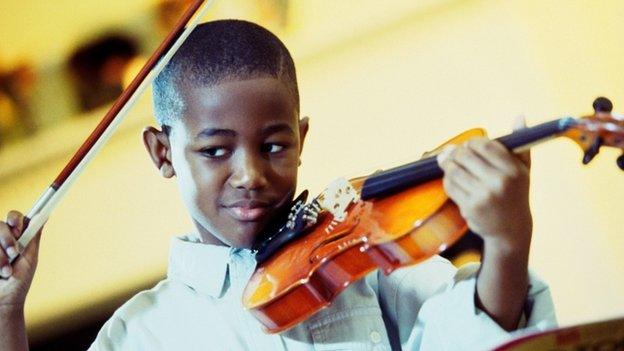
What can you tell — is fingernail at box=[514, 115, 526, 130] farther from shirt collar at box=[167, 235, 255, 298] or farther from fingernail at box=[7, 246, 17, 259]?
fingernail at box=[7, 246, 17, 259]

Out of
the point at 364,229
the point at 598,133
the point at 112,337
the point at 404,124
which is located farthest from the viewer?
the point at 404,124

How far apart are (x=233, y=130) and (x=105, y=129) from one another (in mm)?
109

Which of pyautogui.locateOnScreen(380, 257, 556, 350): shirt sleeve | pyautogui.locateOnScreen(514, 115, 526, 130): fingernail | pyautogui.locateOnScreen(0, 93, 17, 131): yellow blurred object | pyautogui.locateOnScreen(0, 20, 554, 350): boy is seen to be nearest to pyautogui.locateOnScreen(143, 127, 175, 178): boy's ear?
pyautogui.locateOnScreen(0, 20, 554, 350): boy

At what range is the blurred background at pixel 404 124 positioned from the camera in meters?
1.56

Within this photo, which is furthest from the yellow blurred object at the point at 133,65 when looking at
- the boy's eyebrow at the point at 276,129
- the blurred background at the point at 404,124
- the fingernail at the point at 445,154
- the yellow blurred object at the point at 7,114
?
the fingernail at the point at 445,154

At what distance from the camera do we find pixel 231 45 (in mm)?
808

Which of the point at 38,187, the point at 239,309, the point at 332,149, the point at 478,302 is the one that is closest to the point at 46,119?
the point at 38,187

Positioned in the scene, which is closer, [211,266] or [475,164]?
[475,164]

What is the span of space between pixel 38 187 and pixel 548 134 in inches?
50.9

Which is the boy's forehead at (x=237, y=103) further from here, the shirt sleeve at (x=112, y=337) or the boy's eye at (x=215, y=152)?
the shirt sleeve at (x=112, y=337)

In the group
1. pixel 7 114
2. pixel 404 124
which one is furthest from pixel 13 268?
pixel 7 114

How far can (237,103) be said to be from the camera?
767mm

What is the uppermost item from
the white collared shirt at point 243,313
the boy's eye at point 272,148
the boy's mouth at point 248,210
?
the boy's eye at point 272,148

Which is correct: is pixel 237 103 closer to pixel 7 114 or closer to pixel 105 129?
pixel 105 129
